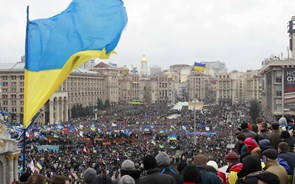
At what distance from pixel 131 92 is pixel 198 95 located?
23499 millimetres

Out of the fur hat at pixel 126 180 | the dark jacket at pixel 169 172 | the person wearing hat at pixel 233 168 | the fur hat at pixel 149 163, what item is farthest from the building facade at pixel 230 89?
the fur hat at pixel 126 180

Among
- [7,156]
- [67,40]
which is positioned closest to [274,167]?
[67,40]

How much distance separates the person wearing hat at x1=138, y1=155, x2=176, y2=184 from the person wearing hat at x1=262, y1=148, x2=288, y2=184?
5.02 ft

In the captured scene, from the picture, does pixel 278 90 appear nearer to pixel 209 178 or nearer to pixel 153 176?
pixel 209 178

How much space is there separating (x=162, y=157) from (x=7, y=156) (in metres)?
10.5

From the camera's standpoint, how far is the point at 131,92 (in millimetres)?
130125

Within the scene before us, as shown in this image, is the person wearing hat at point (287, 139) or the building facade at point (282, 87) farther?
the building facade at point (282, 87)

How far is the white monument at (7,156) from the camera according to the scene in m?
14.5

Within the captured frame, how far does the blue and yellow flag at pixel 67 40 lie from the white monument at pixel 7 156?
665cm

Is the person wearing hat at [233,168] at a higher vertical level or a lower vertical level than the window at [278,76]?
lower

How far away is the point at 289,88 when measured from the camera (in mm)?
48969

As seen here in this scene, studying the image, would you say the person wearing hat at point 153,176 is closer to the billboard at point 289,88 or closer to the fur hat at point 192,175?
the fur hat at point 192,175

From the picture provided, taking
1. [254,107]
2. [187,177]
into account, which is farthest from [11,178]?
[254,107]

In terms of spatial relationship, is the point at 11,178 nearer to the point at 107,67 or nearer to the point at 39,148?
the point at 39,148
